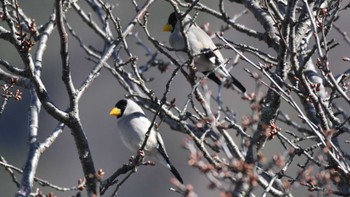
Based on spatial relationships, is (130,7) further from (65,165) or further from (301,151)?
(301,151)

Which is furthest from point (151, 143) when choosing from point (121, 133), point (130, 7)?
point (130, 7)

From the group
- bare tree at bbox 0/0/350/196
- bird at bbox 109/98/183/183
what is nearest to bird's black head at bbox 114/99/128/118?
bird at bbox 109/98/183/183

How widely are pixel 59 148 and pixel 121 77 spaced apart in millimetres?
30926

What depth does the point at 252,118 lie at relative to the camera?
3441mm

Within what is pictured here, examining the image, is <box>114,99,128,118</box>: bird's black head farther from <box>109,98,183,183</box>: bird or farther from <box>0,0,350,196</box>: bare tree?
<box>0,0,350,196</box>: bare tree

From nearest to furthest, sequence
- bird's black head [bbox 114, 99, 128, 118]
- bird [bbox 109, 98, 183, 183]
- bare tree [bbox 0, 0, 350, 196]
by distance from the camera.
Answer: bare tree [bbox 0, 0, 350, 196], bird [bbox 109, 98, 183, 183], bird's black head [bbox 114, 99, 128, 118]

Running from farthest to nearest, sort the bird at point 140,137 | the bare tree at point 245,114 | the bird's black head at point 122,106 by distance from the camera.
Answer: the bird's black head at point 122,106 → the bird at point 140,137 → the bare tree at point 245,114

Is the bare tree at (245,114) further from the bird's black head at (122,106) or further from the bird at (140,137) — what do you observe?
the bird's black head at (122,106)

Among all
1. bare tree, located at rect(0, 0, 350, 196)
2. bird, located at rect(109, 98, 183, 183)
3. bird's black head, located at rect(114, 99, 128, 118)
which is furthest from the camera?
bird's black head, located at rect(114, 99, 128, 118)

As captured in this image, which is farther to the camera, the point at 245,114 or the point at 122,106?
the point at 122,106

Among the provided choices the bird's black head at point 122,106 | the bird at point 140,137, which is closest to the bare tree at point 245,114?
the bird at point 140,137

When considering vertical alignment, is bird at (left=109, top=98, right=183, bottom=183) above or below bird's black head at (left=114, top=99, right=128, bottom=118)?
below

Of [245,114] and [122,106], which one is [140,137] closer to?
[122,106]

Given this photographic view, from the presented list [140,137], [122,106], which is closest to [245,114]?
[140,137]
